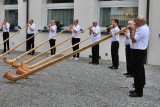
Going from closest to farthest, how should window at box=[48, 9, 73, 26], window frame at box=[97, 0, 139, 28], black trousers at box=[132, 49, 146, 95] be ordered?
black trousers at box=[132, 49, 146, 95] < window frame at box=[97, 0, 139, 28] < window at box=[48, 9, 73, 26]

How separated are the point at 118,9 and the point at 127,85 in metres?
7.48

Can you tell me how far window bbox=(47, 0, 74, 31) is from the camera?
1875cm

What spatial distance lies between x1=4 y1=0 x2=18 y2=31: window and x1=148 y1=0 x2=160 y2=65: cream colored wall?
950 centimetres

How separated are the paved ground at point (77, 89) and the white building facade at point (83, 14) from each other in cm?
277

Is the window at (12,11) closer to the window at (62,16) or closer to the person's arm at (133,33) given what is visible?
the window at (62,16)

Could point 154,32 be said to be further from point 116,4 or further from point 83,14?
point 83,14

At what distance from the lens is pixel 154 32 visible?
14516 mm

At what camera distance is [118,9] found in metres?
16.8

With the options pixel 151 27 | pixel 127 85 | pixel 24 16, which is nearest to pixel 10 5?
pixel 24 16

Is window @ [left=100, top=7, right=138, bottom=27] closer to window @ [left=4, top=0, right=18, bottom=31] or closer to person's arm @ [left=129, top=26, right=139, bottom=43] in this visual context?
window @ [left=4, top=0, right=18, bottom=31]

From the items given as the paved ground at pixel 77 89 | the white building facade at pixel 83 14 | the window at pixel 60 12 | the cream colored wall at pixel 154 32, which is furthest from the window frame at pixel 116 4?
the paved ground at pixel 77 89

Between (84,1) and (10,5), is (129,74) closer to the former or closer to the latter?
(84,1)

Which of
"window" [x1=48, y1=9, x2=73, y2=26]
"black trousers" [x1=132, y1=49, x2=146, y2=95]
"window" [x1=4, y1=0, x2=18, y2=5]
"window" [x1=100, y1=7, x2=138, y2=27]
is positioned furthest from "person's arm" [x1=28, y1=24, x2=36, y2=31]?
"black trousers" [x1=132, y1=49, x2=146, y2=95]

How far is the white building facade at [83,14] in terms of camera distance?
576 inches
